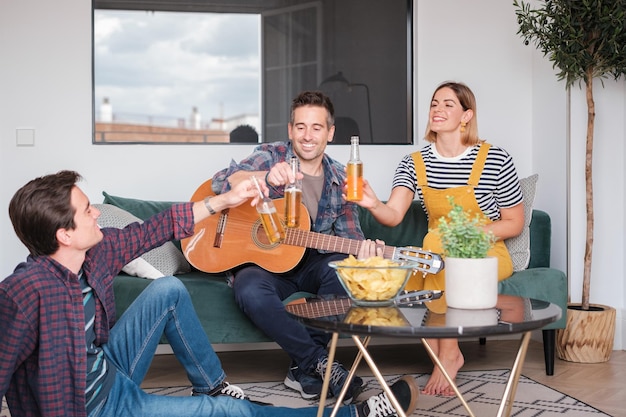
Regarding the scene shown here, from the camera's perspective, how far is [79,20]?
3904mm

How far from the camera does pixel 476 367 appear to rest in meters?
3.53

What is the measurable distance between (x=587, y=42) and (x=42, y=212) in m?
2.67

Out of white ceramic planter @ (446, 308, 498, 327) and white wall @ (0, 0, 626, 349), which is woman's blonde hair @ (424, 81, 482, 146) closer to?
white wall @ (0, 0, 626, 349)

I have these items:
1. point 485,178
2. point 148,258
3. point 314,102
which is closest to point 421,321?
point 314,102

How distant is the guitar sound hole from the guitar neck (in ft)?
0.32

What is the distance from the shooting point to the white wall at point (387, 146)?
12.6ft

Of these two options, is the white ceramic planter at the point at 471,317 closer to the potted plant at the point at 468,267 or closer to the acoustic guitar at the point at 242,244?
the potted plant at the point at 468,267

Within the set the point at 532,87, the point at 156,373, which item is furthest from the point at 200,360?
the point at 532,87

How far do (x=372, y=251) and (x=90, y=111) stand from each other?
194 cm

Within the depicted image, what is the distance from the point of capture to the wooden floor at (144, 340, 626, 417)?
310 cm

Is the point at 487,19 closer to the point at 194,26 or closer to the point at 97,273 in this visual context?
A: the point at 194,26

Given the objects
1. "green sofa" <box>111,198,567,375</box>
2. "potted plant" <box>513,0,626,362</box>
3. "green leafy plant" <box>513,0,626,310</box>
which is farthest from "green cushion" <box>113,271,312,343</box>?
"green leafy plant" <box>513,0,626,310</box>

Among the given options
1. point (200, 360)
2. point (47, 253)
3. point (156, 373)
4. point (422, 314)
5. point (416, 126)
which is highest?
point (416, 126)

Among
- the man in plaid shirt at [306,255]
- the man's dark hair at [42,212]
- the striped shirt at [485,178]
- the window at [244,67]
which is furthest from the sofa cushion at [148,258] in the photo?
the man's dark hair at [42,212]
